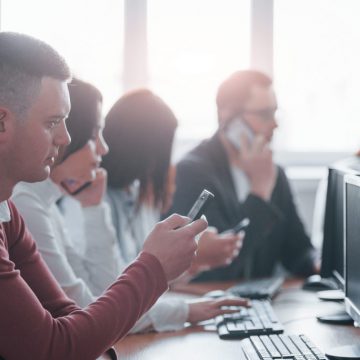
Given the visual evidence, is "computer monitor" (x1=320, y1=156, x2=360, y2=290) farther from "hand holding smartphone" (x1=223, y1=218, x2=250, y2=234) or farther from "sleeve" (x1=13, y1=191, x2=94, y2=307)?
"sleeve" (x1=13, y1=191, x2=94, y2=307)

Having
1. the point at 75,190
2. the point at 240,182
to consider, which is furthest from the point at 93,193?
the point at 240,182

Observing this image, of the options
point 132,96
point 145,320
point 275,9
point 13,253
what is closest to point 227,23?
point 275,9

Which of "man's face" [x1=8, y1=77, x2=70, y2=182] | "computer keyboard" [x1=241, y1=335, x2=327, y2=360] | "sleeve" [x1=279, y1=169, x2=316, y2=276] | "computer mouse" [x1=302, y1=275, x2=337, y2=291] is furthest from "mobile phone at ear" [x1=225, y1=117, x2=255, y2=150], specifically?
"man's face" [x1=8, y1=77, x2=70, y2=182]

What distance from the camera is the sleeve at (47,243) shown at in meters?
1.38

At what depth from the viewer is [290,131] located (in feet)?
12.8

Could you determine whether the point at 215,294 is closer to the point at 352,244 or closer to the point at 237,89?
the point at 352,244

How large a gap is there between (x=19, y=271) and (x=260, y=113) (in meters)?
1.73

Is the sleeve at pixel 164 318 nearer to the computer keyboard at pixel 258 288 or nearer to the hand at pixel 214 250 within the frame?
the computer keyboard at pixel 258 288

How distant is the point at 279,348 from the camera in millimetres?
1173

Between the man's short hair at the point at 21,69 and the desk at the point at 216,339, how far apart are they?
1.78 feet

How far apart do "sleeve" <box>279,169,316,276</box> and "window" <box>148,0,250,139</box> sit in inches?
48.2

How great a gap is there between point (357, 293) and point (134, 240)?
38.3 inches

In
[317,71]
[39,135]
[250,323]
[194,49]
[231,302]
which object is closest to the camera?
[39,135]

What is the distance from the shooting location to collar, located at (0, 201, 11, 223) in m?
1.06
